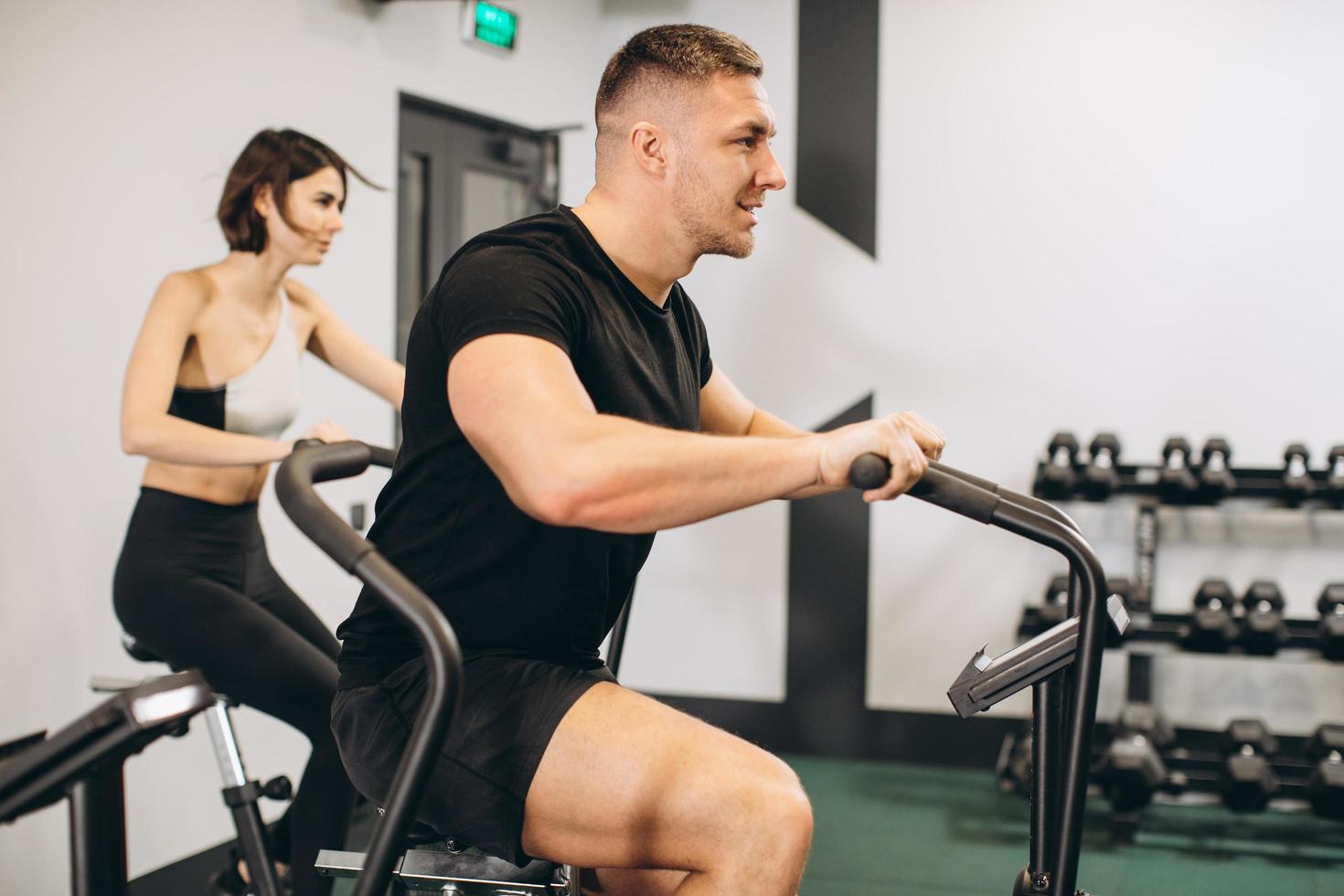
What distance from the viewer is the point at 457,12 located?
400 cm

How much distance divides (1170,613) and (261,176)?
2.99m

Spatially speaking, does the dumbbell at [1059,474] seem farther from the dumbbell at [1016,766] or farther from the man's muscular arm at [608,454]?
the man's muscular arm at [608,454]

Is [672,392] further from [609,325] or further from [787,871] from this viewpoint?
[787,871]

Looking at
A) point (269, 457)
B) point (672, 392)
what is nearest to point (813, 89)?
point (269, 457)

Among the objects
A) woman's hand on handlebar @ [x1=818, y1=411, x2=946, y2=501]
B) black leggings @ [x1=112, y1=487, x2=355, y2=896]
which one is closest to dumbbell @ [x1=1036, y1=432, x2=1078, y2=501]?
black leggings @ [x1=112, y1=487, x2=355, y2=896]

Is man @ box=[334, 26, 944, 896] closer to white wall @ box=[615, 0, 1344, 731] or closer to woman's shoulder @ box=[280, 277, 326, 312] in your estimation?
woman's shoulder @ box=[280, 277, 326, 312]

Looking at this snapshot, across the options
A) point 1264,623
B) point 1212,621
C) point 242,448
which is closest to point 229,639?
point 242,448

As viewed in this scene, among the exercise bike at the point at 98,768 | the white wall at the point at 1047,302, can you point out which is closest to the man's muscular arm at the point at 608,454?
the exercise bike at the point at 98,768

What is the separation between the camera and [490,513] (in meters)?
1.38

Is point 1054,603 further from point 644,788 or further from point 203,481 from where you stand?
point 644,788

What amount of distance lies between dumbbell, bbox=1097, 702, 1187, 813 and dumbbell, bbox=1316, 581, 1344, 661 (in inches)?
21.8

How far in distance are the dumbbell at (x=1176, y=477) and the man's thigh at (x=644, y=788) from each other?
283 cm

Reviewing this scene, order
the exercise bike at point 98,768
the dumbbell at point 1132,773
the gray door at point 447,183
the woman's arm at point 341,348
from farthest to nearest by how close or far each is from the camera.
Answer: the gray door at point 447,183 < the dumbbell at point 1132,773 < the woman's arm at point 341,348 < the exercise bike at point 98,768

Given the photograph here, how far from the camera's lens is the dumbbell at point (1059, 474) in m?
3.85
